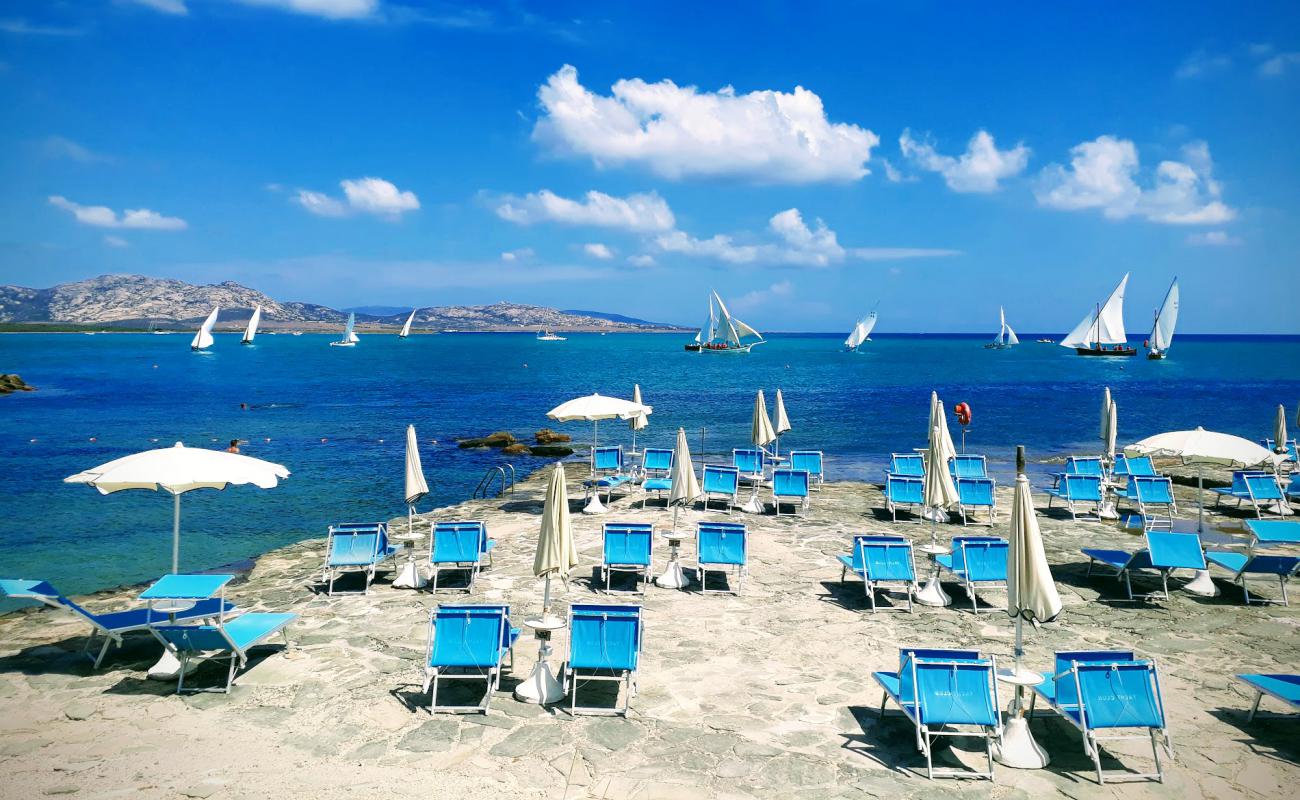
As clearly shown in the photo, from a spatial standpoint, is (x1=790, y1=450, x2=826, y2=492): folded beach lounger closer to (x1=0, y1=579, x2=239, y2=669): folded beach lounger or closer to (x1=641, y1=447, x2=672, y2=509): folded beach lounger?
(x1=641, y1=447, x2=672, y2=509): folded beach lounger

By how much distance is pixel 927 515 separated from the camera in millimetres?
16234

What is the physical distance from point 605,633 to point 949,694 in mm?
3167

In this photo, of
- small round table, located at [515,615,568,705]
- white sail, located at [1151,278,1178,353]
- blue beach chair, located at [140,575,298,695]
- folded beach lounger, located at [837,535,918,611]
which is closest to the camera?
small round table, located at [515,615,568,705]

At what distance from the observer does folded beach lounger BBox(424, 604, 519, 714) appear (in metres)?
7.41

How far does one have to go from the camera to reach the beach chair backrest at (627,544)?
11.3 m

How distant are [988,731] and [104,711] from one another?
8155 mm

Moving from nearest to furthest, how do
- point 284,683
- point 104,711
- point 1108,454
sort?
point 104,711
point 284,683
point 1108,454

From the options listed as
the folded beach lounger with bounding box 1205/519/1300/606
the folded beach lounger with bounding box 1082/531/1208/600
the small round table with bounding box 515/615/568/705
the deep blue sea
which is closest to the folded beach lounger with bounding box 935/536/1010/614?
the folded beach lounger with bounding box 1082/531/1208/600

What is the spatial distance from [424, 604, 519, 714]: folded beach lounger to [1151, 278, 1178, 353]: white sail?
91.0m

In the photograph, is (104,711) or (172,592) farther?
(172,592)

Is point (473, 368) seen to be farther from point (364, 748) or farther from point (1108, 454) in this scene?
point (364, 748)

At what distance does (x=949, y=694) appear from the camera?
21.8 ft

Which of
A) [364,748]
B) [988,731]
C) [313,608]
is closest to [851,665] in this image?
[988,731]

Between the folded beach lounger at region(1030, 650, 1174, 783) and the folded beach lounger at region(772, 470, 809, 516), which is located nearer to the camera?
the folded beach lounger at region(1030, 650, 1174, 783)
